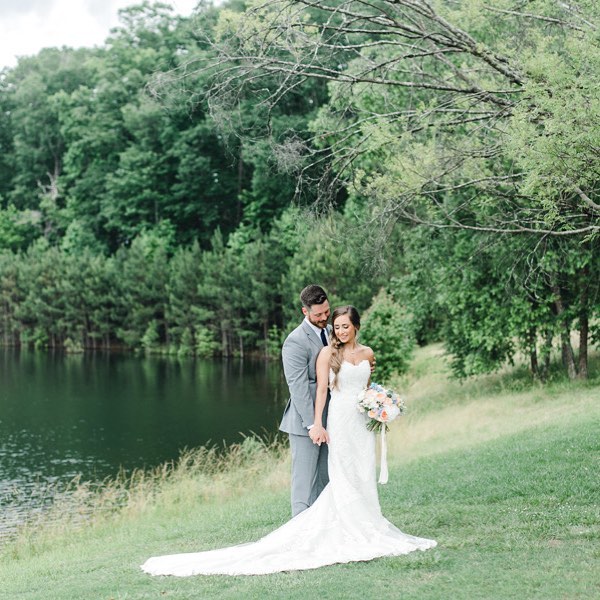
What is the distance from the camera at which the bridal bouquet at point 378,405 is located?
7203 millimetres

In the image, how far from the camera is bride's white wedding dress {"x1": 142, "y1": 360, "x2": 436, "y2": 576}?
6.91 meters

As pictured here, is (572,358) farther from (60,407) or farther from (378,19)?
(60,407)

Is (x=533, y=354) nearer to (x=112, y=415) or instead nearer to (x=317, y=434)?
(x=112, y=415)

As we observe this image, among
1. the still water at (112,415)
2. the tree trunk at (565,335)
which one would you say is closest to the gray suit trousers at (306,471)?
the still water at (112,415)

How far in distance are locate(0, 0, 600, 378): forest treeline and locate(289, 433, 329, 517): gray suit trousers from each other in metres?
3.26

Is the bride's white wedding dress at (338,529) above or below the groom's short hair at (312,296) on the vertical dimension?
below

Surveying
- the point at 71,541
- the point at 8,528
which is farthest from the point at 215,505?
the point at 8,528

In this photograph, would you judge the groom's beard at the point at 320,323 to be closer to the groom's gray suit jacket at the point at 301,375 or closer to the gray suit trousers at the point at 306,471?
the groom's gray suit jacket at the point at 301,375

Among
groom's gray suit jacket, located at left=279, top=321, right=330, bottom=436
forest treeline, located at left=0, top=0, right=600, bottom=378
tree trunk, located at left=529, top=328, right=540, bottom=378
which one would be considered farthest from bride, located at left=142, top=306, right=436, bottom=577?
tree trunk, located at left=529, top=328, right=540, bottom=378

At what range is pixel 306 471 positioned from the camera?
7418 millimetres

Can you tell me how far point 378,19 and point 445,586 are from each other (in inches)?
241

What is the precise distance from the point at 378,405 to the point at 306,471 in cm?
84

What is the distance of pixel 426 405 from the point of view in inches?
907

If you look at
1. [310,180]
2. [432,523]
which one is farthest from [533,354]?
[432,523]
